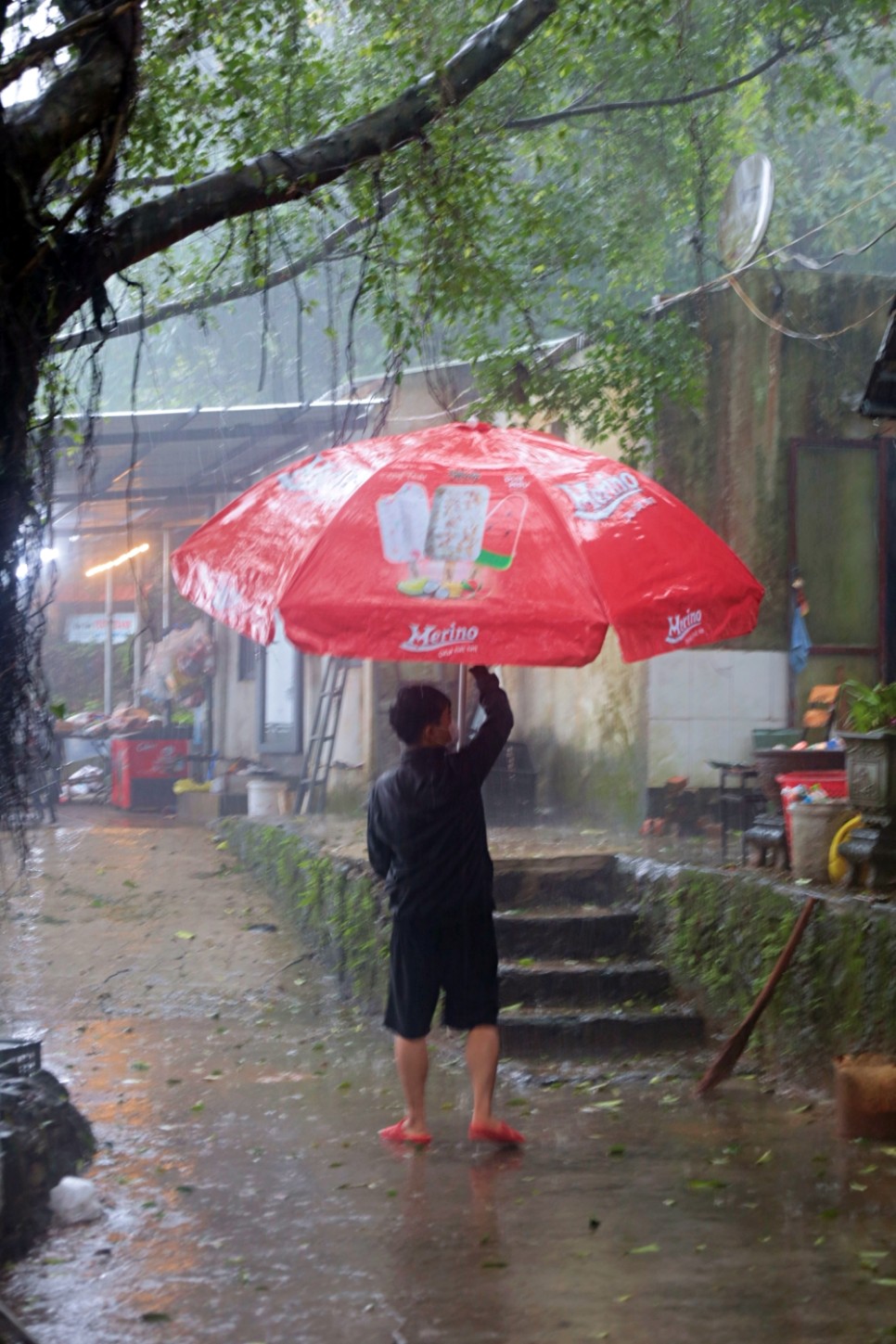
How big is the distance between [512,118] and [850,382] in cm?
347

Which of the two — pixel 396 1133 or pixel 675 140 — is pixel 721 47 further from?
pixel 396 1133

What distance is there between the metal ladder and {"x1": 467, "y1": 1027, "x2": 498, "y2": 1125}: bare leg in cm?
903

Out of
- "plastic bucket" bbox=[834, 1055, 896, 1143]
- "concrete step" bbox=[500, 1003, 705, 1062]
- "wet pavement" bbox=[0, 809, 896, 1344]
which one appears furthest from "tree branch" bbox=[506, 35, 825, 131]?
"plastic bucket" bbox=[834, 1055, 896, 1143]

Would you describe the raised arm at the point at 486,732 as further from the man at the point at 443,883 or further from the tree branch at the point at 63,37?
the tree branch at the point at 63,37

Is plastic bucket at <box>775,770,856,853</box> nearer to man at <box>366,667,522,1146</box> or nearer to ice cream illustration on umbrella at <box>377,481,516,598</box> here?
man at <box>366,667,522,1146</box>

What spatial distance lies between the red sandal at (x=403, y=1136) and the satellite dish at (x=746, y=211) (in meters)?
7.28

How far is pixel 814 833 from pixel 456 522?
335 centimetres

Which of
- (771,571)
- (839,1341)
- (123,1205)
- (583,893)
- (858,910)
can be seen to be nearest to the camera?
(839,1341)

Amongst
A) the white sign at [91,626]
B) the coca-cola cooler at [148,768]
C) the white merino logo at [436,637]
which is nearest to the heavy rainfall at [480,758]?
the white merino logo at [436,637]

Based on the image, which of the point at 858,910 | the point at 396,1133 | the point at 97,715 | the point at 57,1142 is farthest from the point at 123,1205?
the point at 97,715

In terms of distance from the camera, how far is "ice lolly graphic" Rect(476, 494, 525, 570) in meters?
4.99

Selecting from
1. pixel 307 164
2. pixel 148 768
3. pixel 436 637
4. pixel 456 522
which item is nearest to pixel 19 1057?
pixel 436 637

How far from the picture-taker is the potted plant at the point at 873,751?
6836 millimetres

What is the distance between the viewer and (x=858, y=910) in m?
6.54
